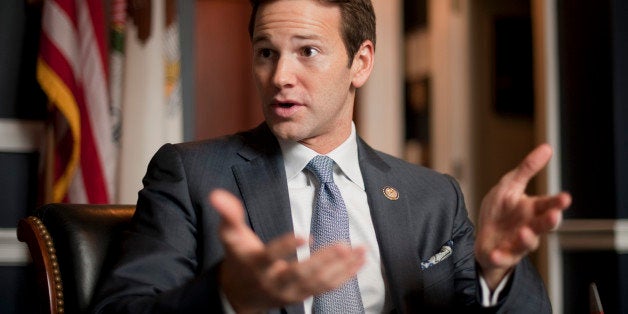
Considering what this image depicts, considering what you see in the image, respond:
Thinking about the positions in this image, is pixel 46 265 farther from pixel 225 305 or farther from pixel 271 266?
pixel 271 266

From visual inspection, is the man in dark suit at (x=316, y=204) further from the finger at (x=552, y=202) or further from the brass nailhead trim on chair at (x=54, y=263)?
the brass nailhead trim on chair at (x=54, y=263)

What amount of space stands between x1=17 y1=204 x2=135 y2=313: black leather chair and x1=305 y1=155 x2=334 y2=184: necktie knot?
1.36ft

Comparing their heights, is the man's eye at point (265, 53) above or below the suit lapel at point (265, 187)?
above

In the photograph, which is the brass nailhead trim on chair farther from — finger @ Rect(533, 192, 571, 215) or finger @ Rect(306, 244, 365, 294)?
finger @ Rect(533, 192, 571, 215)

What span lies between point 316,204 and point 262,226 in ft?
0.43

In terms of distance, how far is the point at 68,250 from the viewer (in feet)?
4.73

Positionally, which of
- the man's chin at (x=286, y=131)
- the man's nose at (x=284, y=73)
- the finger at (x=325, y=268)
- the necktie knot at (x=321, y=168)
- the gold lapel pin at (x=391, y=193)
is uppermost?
the man's nose at (x=284, y=73)

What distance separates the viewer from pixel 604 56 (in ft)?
9.41

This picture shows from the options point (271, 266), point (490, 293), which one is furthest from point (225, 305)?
point (490, 293)

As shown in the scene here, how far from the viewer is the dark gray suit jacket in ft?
4.41

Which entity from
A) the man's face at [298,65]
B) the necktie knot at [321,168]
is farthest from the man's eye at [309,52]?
the necktie knot at [321,168]

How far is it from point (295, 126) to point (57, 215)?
497mm

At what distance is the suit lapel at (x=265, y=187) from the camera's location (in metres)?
1.50

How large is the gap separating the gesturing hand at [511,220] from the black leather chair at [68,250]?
0.70 metres
